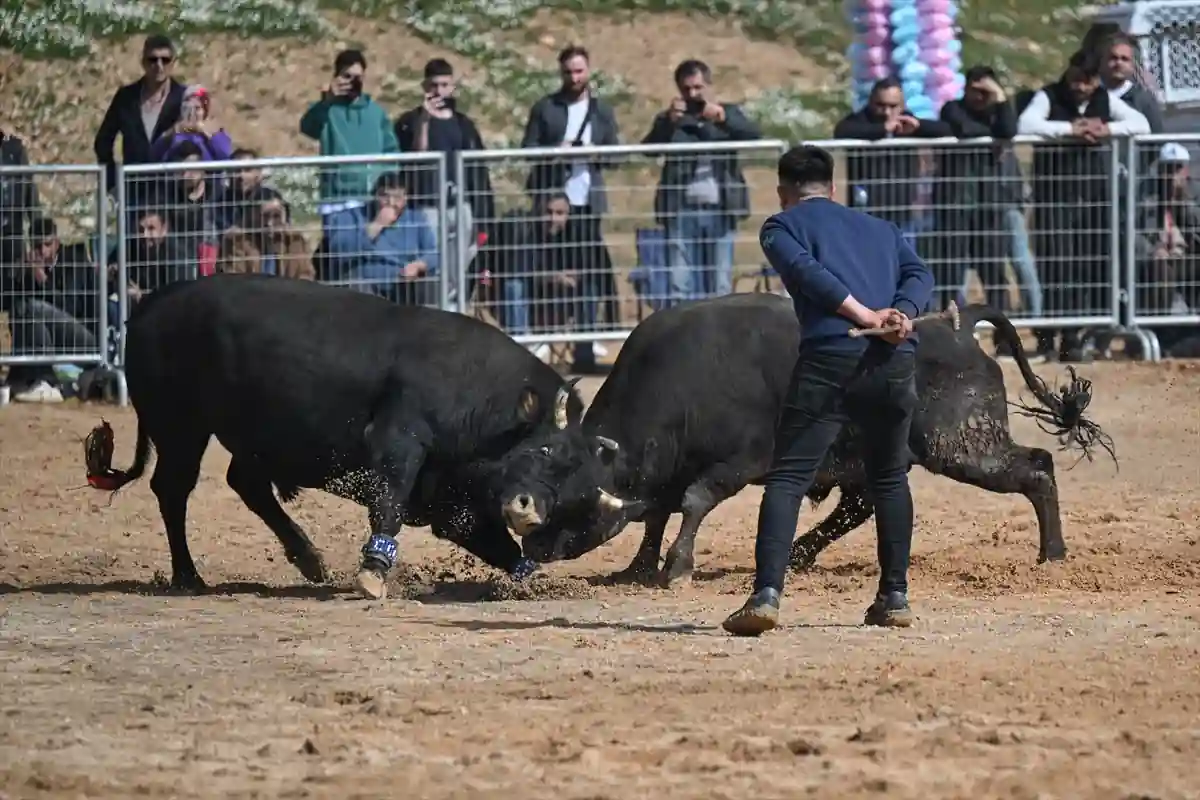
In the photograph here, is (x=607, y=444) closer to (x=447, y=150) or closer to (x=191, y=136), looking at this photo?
(x=447, y=150)

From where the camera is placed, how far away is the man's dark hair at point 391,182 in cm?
1391

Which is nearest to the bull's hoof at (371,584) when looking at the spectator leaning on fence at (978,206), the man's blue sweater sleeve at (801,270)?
the man's blue sweater sleeve at (801,270)

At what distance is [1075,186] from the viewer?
46.7 ft

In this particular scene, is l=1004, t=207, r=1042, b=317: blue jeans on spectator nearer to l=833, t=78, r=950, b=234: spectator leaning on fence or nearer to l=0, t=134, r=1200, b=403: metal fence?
l=0, t=134, r=1200, b=403: metal fence

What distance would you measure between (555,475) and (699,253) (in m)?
4.91

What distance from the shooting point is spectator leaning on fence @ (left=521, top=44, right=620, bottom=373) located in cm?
1409

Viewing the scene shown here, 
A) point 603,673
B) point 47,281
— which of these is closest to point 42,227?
point 47,281

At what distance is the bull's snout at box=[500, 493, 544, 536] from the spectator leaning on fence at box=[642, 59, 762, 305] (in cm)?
482

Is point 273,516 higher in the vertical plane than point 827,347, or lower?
lower

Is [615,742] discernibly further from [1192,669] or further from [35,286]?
[35,286]

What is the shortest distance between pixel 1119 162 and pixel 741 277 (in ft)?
8.11

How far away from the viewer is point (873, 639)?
7547mm

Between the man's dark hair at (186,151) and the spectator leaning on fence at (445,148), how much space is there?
1.29 m

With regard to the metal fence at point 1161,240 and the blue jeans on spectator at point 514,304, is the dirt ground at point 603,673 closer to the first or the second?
the blue jeans on spectator at point 514,304
